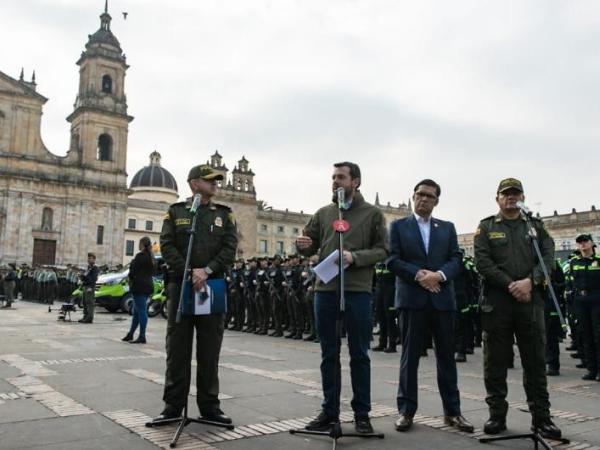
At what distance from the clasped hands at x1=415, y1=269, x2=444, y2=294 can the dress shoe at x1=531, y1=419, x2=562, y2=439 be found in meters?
1.35

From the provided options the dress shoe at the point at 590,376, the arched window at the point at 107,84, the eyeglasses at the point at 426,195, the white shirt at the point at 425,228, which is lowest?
the dress shoe at the point at 590,376

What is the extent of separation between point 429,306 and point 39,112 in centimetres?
5557

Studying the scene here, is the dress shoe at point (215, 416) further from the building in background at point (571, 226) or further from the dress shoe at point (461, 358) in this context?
the building in background at point (571, 226)

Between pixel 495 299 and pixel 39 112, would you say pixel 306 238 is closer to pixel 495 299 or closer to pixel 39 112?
pixel 495 299

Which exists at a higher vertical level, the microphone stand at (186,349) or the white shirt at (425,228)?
the white shirt at (425,228)

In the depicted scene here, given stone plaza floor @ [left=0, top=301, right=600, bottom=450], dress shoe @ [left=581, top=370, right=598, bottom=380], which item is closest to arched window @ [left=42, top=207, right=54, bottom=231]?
stone plaza floor @ [left=0, top=301, right=600, bottom=450]

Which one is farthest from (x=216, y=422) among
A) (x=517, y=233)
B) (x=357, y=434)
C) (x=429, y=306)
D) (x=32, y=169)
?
(x=32, y=169)

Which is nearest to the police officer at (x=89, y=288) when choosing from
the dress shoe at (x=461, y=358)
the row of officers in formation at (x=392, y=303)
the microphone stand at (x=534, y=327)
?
the row of officers in formation at (x=392, y=303)

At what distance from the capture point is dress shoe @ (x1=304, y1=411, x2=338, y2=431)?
4.52 m

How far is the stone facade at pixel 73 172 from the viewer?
50.8 meters

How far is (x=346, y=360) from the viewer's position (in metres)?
9.10

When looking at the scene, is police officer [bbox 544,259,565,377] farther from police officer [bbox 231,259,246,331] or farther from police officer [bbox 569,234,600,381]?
police officer [bbox 231,259,246,331]

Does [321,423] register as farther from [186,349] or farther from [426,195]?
[426,195]

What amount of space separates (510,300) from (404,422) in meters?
1.40
